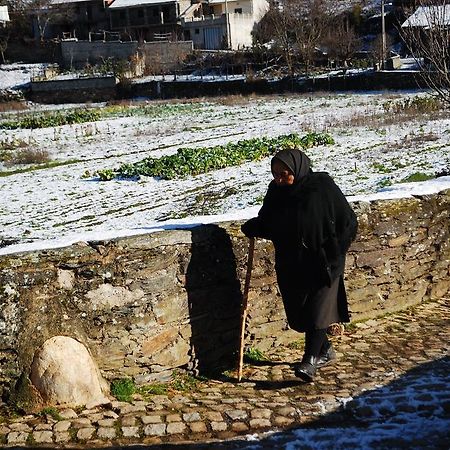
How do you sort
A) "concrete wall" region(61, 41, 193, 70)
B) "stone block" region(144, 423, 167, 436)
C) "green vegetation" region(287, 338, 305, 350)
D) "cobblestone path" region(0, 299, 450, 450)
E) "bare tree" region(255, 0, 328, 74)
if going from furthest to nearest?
1. "concrete wall" region(61, 41, 193, 70)
2. "bare tree" region(255, 0, 328, 74)
3. "green vegetation" region(287, 338, 305, 350)
4. "stone block" region(144, 423, 167, 436)
5. "cobblestone path" region(0, 299, 450, 450)

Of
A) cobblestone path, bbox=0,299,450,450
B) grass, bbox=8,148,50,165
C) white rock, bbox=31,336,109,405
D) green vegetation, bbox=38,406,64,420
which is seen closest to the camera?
cobblestone path, bbox=0,299,450,450

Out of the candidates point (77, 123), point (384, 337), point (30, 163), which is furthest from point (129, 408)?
point (77, 123)

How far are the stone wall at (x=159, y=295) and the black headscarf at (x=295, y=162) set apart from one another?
0.86 m

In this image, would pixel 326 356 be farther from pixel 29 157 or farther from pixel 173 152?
pixel 29 157

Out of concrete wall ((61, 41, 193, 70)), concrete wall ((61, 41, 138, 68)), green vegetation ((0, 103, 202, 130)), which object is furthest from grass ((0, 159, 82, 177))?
concrete wall ((61, 41, 138, 68))

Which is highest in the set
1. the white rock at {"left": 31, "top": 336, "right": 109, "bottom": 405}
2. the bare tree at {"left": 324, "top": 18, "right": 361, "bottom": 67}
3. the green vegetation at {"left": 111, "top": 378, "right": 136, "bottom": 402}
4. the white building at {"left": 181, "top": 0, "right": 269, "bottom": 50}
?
the white building at {"left": 181, "top": 0, "right": 269, "bottom": 50}

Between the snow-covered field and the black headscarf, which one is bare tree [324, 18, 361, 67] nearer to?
the snow-covered field

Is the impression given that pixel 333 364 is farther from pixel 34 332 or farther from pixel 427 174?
pixel 427 174

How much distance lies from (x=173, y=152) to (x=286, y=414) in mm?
17221

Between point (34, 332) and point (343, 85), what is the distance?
1419 inches

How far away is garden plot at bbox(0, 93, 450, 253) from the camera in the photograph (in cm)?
1325

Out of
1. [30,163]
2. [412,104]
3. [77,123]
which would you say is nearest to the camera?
[30,163]

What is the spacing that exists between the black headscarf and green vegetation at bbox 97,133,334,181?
12505mm

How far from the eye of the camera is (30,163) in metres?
20.9
